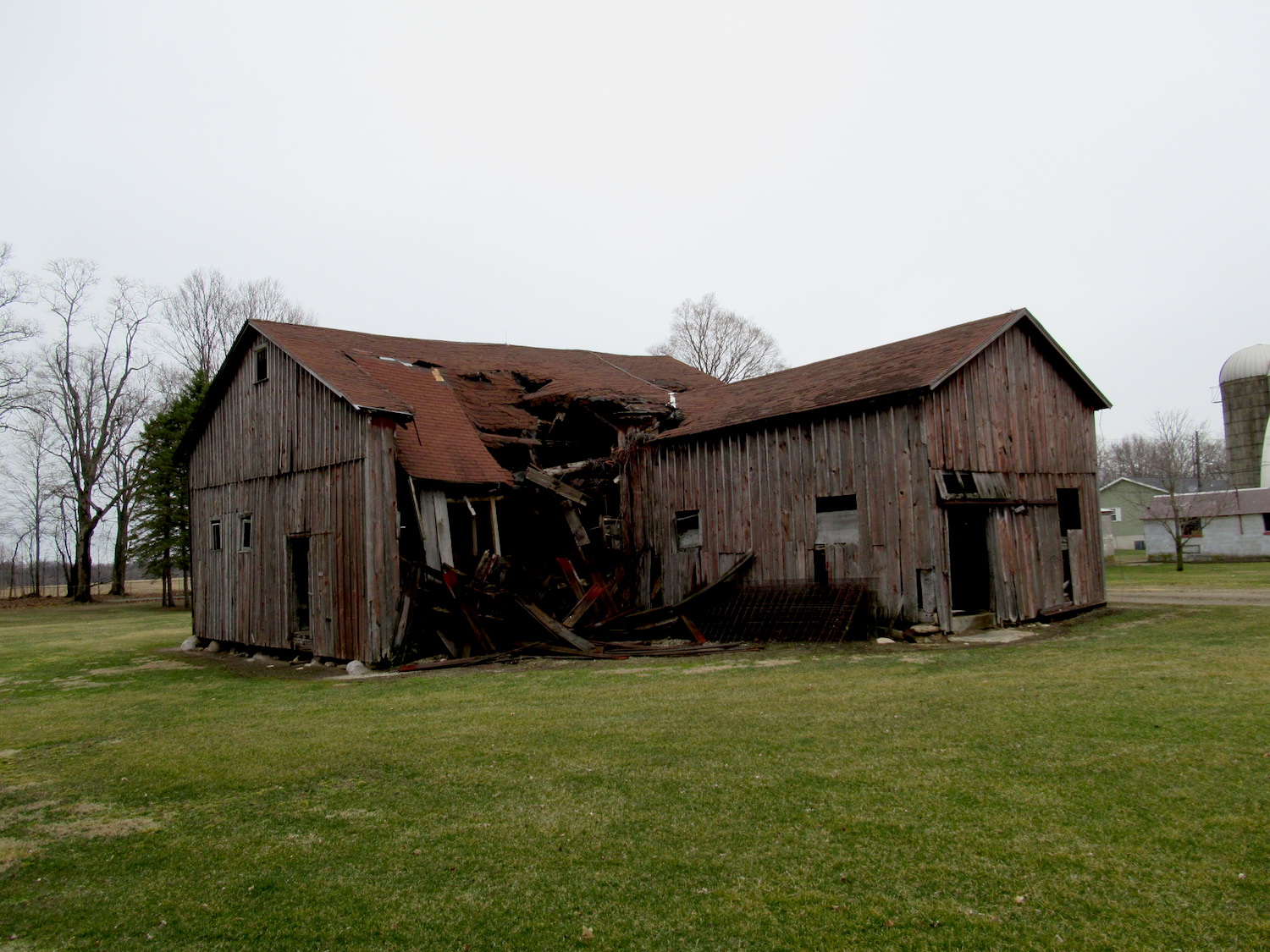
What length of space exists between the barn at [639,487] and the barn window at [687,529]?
0.06 metres

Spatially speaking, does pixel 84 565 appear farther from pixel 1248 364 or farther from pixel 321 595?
pixel 1248 364

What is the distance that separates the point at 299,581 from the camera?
17.7 m

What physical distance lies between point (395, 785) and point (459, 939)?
2.96 meters

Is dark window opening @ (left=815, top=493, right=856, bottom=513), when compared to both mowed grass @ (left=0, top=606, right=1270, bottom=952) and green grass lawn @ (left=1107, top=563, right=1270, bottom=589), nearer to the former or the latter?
mowed grass @ (left=0, top=606, right=1270, bottom=952)

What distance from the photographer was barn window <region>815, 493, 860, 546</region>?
16188 millimetres

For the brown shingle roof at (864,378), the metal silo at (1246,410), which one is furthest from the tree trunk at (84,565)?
the metal silo at (1246,410)

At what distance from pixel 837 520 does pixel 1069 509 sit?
6.20 meters

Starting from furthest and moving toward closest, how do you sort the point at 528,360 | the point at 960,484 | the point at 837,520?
the point at 528,360 < the point at 837,520 < the point at 960,484

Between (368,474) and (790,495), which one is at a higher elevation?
(368,474)

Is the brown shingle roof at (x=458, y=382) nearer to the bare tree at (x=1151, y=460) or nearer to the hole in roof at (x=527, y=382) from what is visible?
the hole in roof at (x=527, y=382)

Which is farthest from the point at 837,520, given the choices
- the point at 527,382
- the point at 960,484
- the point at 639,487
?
the point at 527,382

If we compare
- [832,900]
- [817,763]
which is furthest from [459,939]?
[817,763]

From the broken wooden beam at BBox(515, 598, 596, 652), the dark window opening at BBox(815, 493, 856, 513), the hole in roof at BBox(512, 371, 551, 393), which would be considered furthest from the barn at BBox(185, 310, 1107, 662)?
the hole in roof at BBox(512, 371, 551, 393)

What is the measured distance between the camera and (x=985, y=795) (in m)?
5.89
